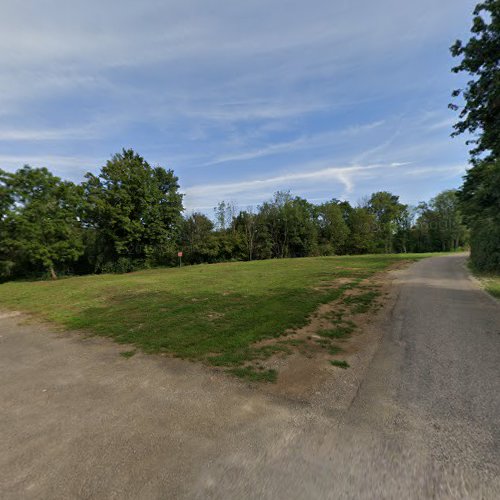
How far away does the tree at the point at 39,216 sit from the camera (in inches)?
867

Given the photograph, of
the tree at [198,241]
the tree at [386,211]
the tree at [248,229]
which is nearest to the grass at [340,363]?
the tree at [198,241]

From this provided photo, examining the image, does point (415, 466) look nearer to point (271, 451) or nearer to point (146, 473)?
point (271, 451)

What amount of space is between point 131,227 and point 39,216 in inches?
328

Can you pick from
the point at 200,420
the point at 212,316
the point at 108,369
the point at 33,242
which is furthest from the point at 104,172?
the point at 200,420

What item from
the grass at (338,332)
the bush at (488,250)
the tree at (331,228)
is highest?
the tree at (331,228)

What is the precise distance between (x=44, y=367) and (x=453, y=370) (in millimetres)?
6851

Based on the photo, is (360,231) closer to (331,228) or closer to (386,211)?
(331,228)

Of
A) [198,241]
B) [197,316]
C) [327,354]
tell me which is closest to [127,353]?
[197,316]

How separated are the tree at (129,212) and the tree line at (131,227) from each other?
0.36ft

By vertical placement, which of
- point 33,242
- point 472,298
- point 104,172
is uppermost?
point 104,172

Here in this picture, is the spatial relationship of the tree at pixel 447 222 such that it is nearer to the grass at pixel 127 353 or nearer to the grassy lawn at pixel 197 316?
the grassy lawn at pixel 197 316

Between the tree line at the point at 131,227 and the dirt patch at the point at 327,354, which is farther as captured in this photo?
the tree line at the point at 131,227

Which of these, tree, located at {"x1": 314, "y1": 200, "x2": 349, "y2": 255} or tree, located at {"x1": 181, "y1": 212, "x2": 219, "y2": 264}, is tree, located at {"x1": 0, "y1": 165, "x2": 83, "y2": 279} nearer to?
tree, located at {"x1": 181, "y1": 212, "x2": 219, "y2": 264}

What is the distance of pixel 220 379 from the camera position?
3795 mm
